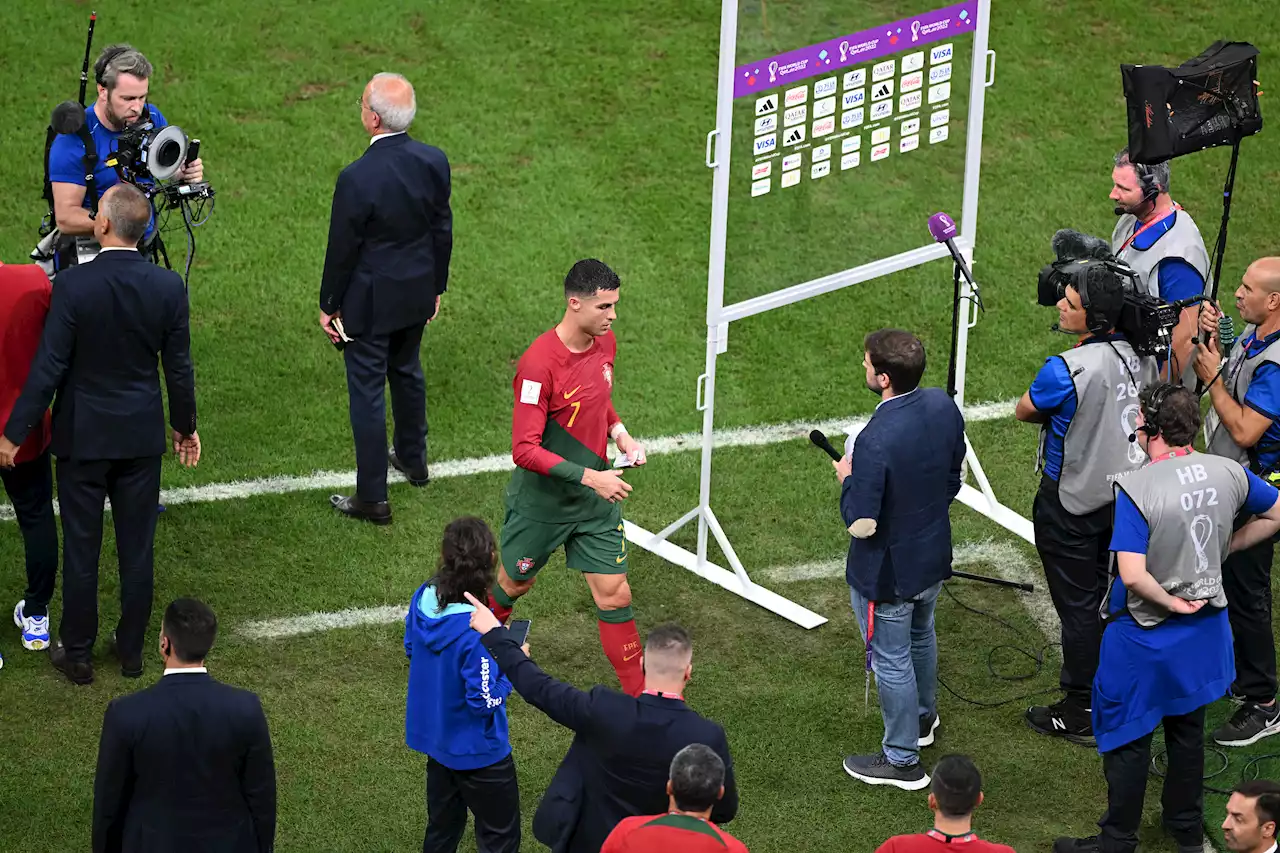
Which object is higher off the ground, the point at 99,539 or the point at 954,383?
the point at 954,383

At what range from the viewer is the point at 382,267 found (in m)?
8.88

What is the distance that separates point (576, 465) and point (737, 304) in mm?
1551

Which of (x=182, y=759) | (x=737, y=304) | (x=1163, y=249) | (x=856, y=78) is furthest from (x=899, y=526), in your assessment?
(x=182, y=759)

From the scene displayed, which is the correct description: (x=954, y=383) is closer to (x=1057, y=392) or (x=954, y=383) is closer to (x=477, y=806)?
(x=1057, y=392)

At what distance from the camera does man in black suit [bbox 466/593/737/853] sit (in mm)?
5340

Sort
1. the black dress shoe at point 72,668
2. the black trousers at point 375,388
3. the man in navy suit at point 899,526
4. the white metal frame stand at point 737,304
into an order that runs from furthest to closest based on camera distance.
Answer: the black trousers at point 375,388 < the white metal frame stand at point 737,304 < the black dress shoe at point 72,668 < the man in navy suit at point 899,526

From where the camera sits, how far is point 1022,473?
9.70 m

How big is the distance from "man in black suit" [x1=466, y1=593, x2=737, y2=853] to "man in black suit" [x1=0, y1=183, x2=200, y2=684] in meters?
2.59

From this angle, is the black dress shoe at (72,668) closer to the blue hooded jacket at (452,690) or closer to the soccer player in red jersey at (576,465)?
the soccer player in red jersey at (576,465)

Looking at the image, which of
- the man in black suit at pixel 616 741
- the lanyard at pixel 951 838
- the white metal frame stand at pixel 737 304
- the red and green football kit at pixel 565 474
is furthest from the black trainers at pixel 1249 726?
the man in black suit at pixel 616 741

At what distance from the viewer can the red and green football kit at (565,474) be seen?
723 centimetres

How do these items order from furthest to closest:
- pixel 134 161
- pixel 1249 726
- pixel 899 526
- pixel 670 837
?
pixel 134 161 → pixel 1249 726 → pixel 899 526 → pixel 670 837

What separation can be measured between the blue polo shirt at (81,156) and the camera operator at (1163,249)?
4577 millimetres

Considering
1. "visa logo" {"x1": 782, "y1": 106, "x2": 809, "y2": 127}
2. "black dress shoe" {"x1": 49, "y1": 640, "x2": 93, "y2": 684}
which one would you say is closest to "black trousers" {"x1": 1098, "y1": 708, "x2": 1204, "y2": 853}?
"visa logo" {"x1": 782, "y1": 106, "x2": 809, "y2": 127}
